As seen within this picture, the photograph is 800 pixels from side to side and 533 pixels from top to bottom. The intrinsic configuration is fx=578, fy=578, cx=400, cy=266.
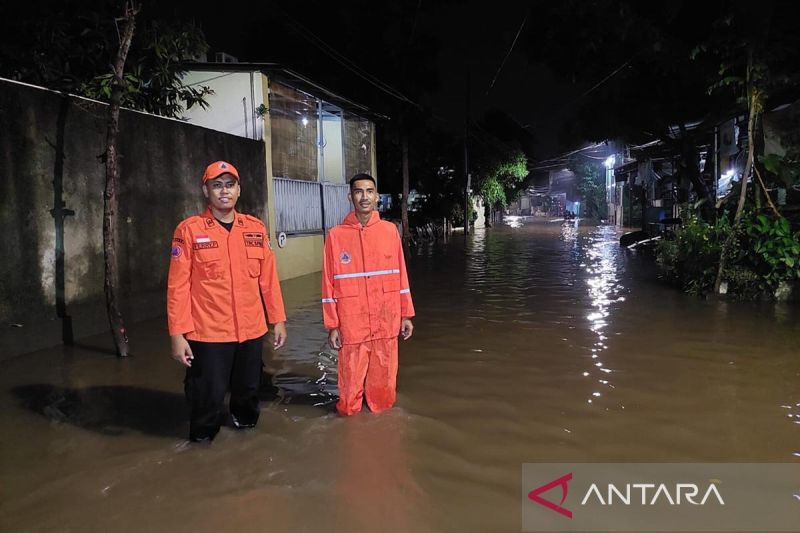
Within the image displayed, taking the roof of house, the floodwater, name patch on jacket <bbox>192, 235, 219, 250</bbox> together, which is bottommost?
the floodwater

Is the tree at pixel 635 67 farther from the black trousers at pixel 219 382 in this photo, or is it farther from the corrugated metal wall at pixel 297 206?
the black trousers at pixel 219 382

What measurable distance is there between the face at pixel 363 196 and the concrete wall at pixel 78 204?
14.2 feet

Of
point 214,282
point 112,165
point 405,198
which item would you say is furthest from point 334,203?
point 214,282

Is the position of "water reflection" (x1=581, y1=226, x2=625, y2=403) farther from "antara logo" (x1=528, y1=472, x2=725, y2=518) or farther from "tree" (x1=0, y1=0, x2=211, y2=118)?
"tree" (x1=0, y1=0, x2=211, y2=118)

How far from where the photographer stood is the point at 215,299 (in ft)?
12.6

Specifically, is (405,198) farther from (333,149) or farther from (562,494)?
(562,494)

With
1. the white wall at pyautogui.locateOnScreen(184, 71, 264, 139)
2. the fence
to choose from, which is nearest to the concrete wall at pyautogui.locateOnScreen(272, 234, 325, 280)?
the fence

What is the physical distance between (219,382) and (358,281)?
1172mm

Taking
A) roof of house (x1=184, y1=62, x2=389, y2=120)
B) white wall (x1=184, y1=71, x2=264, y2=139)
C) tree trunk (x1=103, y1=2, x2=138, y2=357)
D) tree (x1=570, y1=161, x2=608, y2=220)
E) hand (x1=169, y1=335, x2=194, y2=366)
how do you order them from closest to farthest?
hand (x1=169, y1=335, x2=194, y2=366) → tree trunk (x1=103, y1=2, x2=138, y2=357) → roof of house (x1=184, y1=62, x2=389, y2=120) → white wall (x1=184, y1=71, x2=264, y2=139) → tree (x1=570, y1=161, x2=608, y2=220)

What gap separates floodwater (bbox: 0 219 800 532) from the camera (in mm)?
3227

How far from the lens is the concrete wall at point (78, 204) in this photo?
20.5 feet

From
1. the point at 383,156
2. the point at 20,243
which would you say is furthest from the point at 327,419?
the point at 383,156

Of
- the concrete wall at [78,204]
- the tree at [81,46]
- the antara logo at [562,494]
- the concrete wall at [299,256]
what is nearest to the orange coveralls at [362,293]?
the antara logo at [562,494]

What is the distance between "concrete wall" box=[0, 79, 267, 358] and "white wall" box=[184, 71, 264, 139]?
2.72 m
